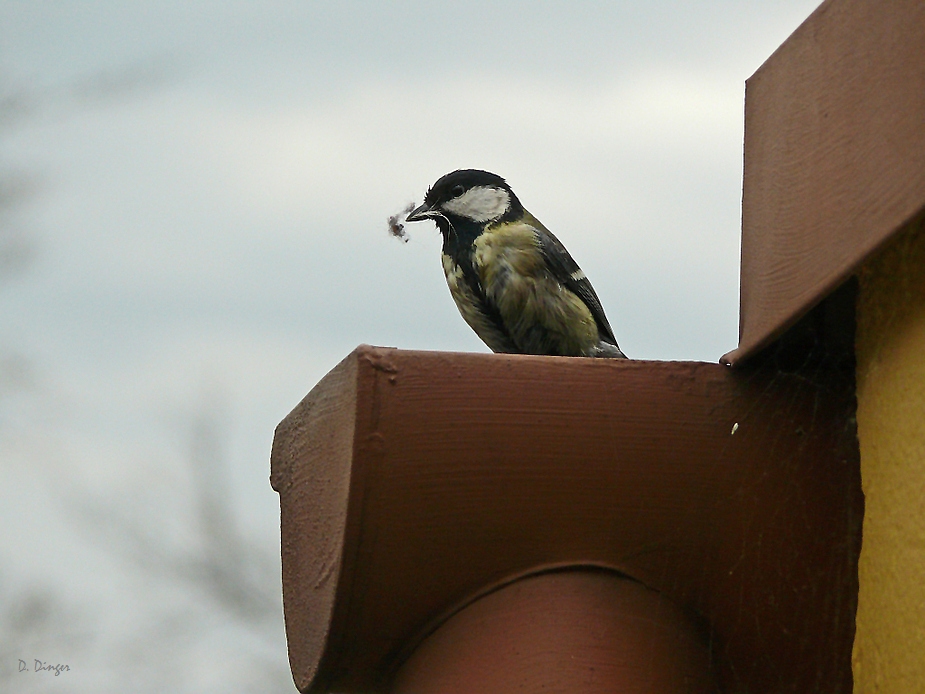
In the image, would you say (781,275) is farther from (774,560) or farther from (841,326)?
(774,560)

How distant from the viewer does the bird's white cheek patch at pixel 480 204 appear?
3.07 m

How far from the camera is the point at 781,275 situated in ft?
4.16

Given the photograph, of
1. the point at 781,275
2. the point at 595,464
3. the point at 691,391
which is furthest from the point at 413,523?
the point at 781,275

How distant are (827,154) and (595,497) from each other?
1.39 ft

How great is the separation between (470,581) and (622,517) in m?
0.18

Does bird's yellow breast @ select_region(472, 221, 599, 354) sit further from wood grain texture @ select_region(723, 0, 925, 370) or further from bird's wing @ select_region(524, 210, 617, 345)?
wood grain texture @ select_region(723, 0, 925, 370)

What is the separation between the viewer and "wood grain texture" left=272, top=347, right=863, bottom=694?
1252mm

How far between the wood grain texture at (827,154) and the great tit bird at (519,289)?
1422 mm

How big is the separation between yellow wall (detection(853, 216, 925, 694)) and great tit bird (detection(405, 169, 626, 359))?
1.55 m

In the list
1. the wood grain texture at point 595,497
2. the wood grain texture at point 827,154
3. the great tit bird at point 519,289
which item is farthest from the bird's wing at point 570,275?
the wood grain texture at point 595,497

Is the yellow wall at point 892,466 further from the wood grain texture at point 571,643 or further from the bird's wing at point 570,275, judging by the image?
the bird's wing at point 570,275

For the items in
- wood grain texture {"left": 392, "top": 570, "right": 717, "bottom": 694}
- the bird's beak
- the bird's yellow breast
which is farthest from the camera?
the bird's beak

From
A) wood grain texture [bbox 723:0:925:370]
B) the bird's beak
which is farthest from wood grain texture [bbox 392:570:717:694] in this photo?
the bird's beak

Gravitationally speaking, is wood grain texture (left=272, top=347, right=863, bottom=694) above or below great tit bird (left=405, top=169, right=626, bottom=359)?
below
